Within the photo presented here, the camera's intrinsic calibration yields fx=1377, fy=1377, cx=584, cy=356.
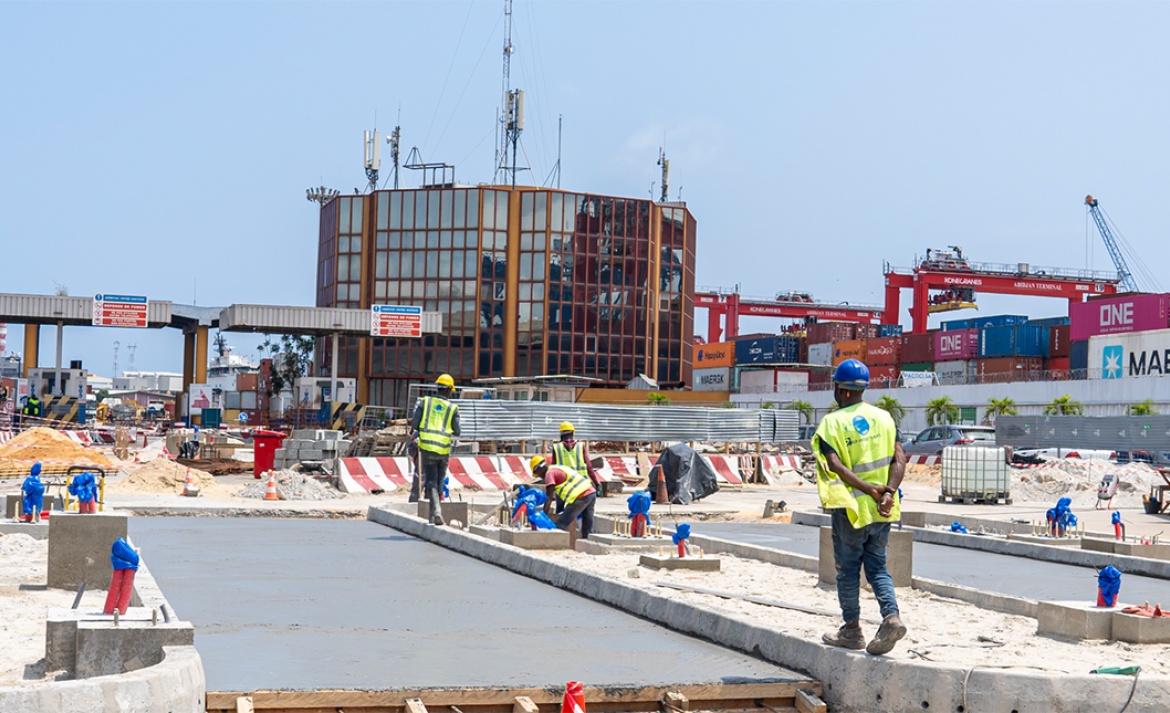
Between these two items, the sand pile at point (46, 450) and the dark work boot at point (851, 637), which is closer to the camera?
the dark work boot at point (851, 637)

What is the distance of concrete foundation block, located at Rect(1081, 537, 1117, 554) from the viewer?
1572 cm

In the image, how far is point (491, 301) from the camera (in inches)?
3135

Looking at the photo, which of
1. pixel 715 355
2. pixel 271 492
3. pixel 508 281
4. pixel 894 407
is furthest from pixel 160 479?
pixel 715 355

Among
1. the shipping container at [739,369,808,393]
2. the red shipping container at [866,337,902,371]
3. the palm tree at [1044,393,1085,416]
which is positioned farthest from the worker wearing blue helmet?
the red shipping container at [866,337,902,371]

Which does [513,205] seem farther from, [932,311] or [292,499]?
[292,499]

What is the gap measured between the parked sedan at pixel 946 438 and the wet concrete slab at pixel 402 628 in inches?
1198

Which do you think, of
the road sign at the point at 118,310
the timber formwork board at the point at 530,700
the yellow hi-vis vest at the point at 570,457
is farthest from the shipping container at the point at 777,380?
the timber formwork board at the point at 530,700

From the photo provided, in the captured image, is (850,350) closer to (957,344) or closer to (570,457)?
(957,344)

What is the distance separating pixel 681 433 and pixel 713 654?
2486cm

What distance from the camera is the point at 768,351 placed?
114312 mm

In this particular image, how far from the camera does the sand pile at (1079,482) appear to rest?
103ft

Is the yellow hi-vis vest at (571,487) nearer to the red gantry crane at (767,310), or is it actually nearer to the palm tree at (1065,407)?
the palm tree at (1065,407)

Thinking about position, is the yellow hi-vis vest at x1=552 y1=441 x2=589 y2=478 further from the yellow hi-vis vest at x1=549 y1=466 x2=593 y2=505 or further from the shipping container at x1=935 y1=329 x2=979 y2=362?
the shipping container at x1=935 y1=329 x2=979 y2=362

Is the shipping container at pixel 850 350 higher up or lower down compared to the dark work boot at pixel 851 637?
higher up
